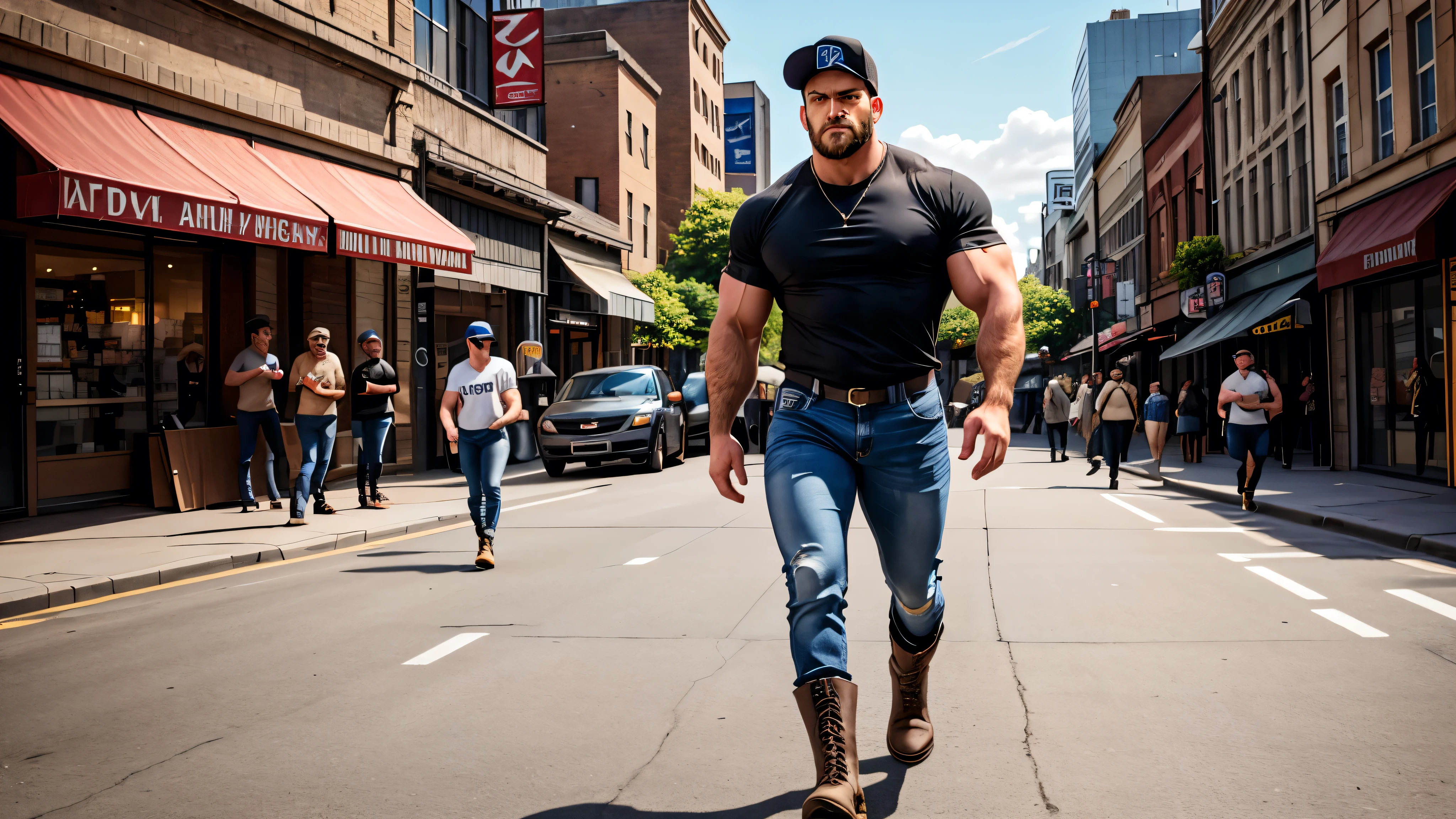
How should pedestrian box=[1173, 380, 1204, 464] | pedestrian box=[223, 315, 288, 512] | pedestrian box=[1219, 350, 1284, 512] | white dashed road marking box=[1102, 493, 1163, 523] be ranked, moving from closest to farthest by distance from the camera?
pedestrian box=[223, 315, 288, 512] < white dashed road marking box=[1102, 493, 1163, 523] < pedestrian box=[1219, 350, 1284, 512] < pedestrian box=[1173, 380, 1204, 464]

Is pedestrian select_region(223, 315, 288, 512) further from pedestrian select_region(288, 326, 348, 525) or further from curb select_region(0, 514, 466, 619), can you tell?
curb select_region(0, 514, 466, 619)

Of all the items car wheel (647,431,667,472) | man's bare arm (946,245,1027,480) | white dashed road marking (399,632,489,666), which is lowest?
white dashed road marking (399,632,489,666)

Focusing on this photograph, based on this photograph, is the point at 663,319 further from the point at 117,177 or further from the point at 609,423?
the point at 117,177

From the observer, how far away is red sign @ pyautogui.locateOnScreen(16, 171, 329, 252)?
9.73 metres

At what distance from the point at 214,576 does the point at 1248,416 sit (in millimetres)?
10137

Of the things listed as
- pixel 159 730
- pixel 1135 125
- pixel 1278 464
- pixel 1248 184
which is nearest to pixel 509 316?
pixel 1278 464

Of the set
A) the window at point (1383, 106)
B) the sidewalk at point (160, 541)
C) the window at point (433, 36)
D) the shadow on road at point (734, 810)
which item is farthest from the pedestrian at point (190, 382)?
the window at point (1383, 106)

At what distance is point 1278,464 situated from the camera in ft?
65.2

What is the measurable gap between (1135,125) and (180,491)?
41052mm

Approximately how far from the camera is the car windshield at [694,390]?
70.2 feet

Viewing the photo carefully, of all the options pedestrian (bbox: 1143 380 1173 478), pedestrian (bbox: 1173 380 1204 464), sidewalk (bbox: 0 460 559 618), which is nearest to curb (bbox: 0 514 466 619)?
sidewalk (bbox: 0 460 559 618)

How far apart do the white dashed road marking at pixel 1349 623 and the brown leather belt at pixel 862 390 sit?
3756 mm

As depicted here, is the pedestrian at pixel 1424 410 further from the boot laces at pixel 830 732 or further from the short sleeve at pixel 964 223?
the boot laces at pixel 830 732

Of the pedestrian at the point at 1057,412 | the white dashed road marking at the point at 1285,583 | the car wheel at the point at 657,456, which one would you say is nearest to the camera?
the white dashed road marking at the point at 1285,583
